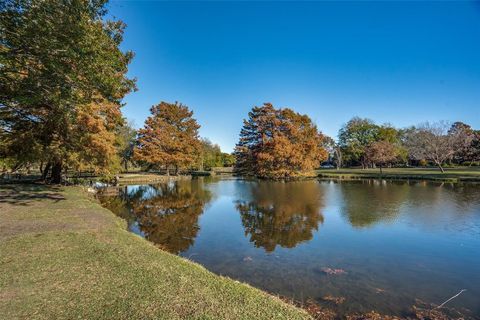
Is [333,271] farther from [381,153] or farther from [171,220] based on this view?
[381,153]

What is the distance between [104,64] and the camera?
32.5ft

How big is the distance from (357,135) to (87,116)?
7023 centimetres

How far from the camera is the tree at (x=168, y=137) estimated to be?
4559 cm

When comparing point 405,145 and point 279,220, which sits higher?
point 405,145

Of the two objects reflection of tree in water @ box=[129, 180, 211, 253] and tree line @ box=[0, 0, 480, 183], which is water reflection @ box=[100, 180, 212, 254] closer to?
reflection of tree in water @ box=[129, 180, 211, 253]

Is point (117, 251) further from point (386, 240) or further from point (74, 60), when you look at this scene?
point (386, 240)

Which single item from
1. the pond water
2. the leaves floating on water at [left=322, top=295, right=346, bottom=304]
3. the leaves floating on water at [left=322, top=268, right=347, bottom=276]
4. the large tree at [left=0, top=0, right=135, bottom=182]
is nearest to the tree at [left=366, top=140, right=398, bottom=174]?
the pond water

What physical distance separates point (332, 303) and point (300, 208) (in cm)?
1260

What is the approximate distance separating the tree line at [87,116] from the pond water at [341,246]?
677 cm

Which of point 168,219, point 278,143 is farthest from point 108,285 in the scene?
point 278,143

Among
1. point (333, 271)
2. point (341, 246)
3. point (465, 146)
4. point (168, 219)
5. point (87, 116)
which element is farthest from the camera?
point (465, 146)

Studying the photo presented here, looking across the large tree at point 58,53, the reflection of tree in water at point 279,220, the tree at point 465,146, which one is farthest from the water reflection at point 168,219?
the tree at point 465,146

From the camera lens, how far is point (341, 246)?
1067 centimetres

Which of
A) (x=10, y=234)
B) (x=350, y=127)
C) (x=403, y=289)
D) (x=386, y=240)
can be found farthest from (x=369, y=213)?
(x=350, y=127)
